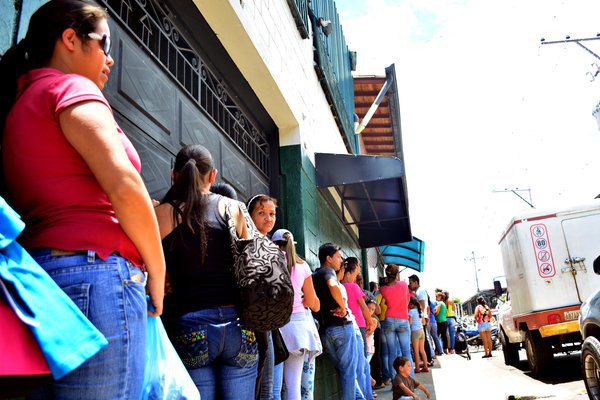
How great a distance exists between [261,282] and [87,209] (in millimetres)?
1003

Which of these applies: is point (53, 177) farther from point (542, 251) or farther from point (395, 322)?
point (542, 251)

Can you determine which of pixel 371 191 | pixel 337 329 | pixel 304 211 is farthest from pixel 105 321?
pixel 371 191

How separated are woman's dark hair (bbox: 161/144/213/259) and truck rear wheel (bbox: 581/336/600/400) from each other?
13.3 feet

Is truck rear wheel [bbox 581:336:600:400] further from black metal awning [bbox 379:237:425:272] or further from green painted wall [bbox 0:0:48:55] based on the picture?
black metal awning [bbox 379:237:425:272]

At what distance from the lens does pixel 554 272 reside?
848 centimetres

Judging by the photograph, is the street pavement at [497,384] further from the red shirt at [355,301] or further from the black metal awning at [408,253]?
the black metal awning at [408,253]

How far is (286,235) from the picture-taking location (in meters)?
3.84

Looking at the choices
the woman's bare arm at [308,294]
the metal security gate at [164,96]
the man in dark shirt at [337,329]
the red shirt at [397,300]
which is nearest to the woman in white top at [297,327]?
the woman's bare arm at [308,294]

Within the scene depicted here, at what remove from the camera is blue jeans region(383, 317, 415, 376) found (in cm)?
794

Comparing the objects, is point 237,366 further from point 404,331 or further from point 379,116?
point 379,116

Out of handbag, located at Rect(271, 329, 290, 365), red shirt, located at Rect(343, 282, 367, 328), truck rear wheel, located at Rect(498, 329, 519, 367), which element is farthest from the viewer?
truck rear wheel, located at Rect(498, 329, 519, 367)

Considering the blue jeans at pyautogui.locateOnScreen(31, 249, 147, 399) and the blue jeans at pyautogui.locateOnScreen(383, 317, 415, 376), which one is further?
the blue jeans at pyautogui.locateOnScreen(383, 317, 415, 376)

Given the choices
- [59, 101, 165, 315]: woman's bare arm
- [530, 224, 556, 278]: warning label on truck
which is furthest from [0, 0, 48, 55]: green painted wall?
[530, 224, 556, 278]: warning label on truck

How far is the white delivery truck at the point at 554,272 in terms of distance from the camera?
824cm
